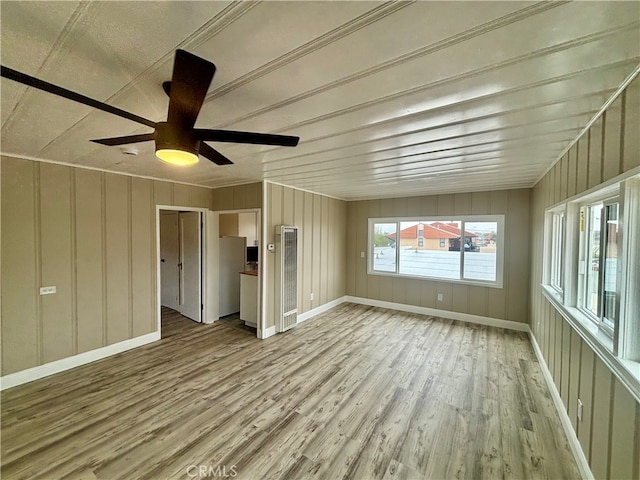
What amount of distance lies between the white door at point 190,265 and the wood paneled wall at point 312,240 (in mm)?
1434

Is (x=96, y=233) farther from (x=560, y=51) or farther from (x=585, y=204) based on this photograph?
(x=585, y=204)

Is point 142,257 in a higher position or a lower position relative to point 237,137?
lower

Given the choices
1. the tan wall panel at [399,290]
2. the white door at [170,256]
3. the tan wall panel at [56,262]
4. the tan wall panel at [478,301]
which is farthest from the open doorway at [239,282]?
the tan wall panel at [478,301]

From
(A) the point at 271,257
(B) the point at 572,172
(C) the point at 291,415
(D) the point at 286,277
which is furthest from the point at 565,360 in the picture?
(A) the point at 271,257

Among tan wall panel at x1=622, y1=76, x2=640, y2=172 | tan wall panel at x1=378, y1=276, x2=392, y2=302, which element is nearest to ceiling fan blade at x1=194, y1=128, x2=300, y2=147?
tan wall panel at x1=622, y1=76, x2=640, y2=172

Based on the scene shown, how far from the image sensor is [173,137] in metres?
1.30

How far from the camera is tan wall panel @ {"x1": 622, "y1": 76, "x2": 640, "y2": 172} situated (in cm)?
127

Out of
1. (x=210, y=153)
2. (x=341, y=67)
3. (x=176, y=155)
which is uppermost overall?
(x=341, y=67)

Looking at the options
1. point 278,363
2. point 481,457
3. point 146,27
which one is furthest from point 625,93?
point 278,363

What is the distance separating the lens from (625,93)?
4.58 feet

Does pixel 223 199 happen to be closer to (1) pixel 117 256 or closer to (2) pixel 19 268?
(1) pixel 117 256

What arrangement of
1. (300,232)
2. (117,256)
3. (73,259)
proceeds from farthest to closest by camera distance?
(300,232) < (117,256) < (73,259)

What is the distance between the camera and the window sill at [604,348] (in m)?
1.22

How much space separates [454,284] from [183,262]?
5307 millimetres
